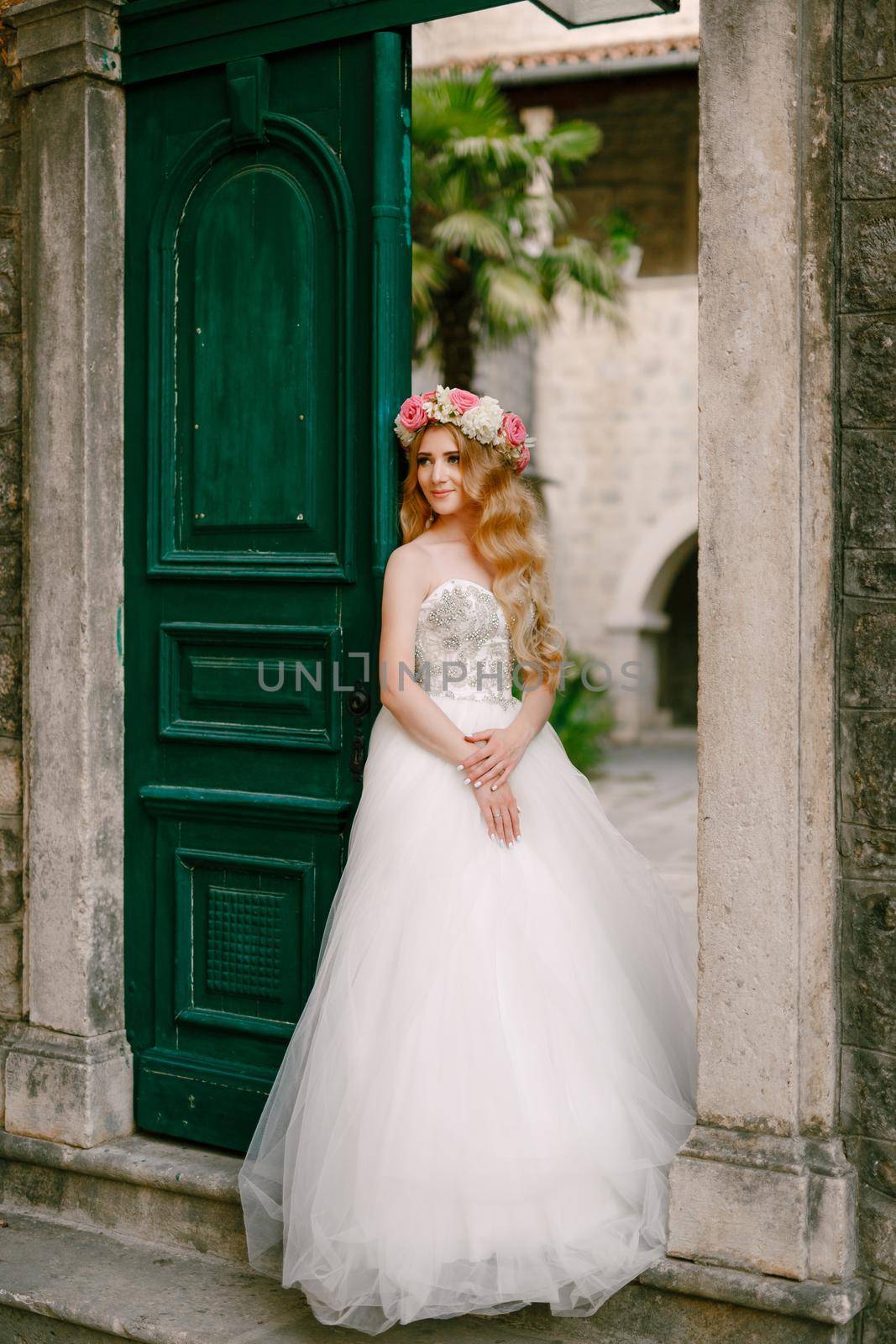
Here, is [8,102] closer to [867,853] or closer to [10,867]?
[10,867]

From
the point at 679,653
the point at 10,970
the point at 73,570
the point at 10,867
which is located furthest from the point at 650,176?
the point at 10,970

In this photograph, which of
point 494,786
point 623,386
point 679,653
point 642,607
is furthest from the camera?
point 679,653

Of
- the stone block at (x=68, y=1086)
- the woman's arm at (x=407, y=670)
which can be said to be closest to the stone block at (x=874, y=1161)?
the woman's arm at (x=407, y=670)

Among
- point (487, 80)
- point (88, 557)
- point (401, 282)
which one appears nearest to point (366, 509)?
point (401, 282)

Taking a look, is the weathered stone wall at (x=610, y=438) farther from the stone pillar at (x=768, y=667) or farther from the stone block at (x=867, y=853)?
the stone block at (x=867, y=853)

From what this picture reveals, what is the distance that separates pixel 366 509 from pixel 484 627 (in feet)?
1.42

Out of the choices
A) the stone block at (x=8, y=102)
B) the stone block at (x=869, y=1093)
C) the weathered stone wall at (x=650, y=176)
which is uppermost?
→ the weathered stone wall at (x=650, y=176)

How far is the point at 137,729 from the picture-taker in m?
4.02

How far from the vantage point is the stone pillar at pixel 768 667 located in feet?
9.39

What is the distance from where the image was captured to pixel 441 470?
11.5ft

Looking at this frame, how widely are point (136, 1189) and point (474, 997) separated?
1.33m

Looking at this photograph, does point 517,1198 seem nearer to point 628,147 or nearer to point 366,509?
point 366,509

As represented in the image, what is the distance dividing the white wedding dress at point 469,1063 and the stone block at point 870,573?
3.13 ft

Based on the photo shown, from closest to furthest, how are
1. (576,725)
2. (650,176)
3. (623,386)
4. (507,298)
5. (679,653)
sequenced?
(507,298) < (576,725) < (650,176) < (623,386) < (679,653)
